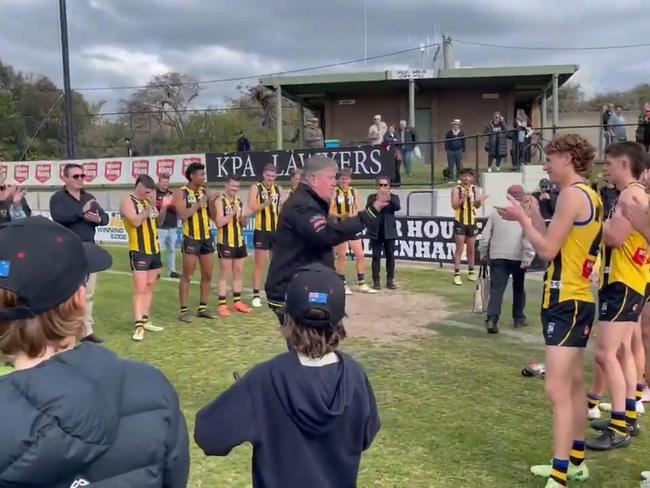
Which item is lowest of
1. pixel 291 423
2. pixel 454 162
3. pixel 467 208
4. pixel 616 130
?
pixel 291 423

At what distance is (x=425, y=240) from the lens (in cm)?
1397

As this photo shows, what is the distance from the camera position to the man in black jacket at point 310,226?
4.60 m

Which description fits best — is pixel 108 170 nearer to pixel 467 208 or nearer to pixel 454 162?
pixel 454 162

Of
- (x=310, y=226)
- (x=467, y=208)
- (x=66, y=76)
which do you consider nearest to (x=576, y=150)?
(x=310, y=226)

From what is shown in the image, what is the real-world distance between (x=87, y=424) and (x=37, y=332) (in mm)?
298

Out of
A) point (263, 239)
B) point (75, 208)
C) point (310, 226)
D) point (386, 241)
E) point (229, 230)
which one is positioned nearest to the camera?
point (310, 226)

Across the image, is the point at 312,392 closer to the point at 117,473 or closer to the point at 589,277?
the point at 117,473

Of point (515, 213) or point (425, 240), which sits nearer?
point (515, 213)

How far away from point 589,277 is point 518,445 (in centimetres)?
152

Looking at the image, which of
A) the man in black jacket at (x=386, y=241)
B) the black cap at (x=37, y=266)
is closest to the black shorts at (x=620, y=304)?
the black cap at (x=37, y=266)

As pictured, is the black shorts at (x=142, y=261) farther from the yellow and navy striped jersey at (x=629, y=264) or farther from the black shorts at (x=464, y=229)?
the black shorts at (x=464, y=229)

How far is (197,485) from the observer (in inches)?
163

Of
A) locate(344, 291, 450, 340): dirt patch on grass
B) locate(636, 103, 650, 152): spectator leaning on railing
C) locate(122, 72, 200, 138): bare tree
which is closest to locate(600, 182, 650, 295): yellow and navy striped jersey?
locate(344, 291, 450, 340): dirt patch on grass

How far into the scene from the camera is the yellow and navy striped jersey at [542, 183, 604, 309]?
376 cm
